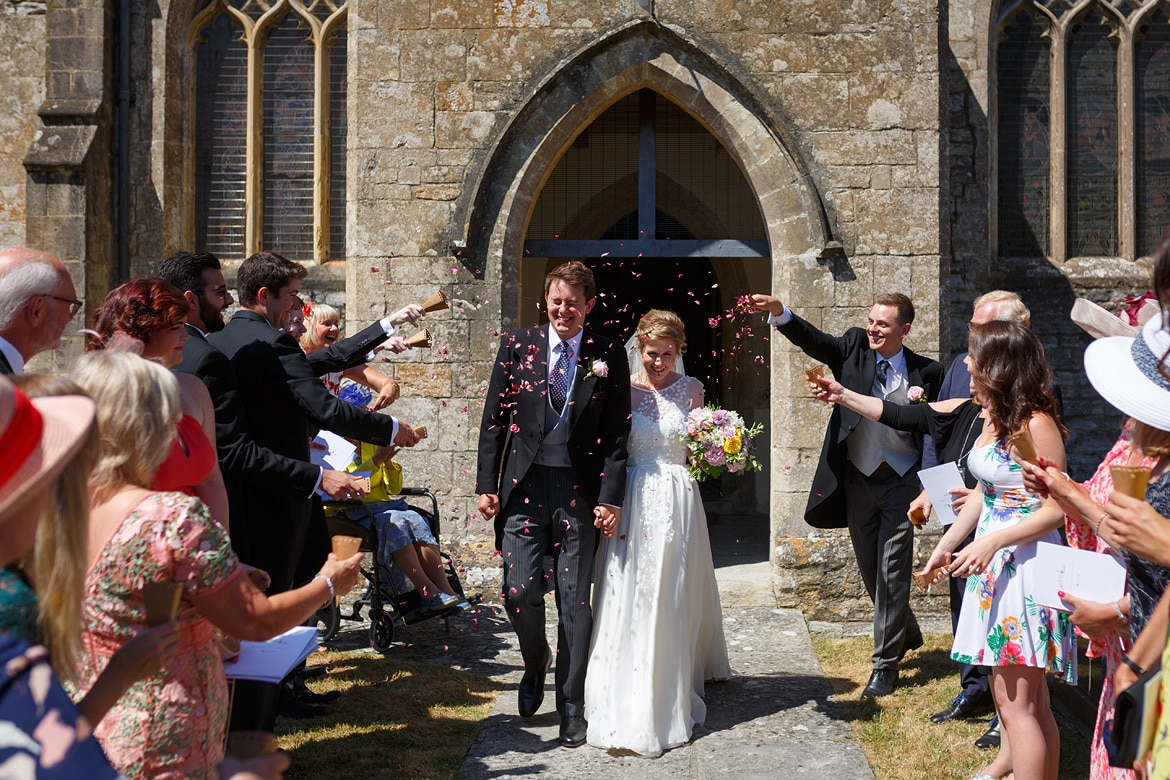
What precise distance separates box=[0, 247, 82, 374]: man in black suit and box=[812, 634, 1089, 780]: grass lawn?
3.68m

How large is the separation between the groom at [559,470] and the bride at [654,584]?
0.11 m

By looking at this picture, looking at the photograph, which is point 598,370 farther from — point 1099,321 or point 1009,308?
point 1099,321

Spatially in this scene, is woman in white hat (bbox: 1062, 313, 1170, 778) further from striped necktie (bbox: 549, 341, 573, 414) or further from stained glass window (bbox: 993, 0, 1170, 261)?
stained glass window (bbox: 993, 0, 1170, 261)

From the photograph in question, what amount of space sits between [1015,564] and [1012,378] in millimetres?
680

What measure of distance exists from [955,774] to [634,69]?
16.9 ft

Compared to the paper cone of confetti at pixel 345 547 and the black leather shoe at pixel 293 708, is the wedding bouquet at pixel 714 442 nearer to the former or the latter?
the black leather shoe at pixel 293 708

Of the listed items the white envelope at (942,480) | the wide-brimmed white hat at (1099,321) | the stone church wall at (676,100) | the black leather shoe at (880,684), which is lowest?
the black leather shoe at (880,684)

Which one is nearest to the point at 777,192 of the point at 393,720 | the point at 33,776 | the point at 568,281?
the point at 568,281

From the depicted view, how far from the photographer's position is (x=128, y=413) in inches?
96.0

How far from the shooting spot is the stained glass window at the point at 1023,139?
A: 9414mm

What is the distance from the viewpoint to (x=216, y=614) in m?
2.50

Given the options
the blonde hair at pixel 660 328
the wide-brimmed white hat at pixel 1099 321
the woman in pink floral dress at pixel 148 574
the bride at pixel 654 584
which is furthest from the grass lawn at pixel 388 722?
the wide-brimmed white hat at pixel 1099 321

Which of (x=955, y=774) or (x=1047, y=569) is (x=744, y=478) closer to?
(x=955, y=774)

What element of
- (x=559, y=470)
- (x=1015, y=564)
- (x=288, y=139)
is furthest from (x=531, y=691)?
(x=288, y=139)
